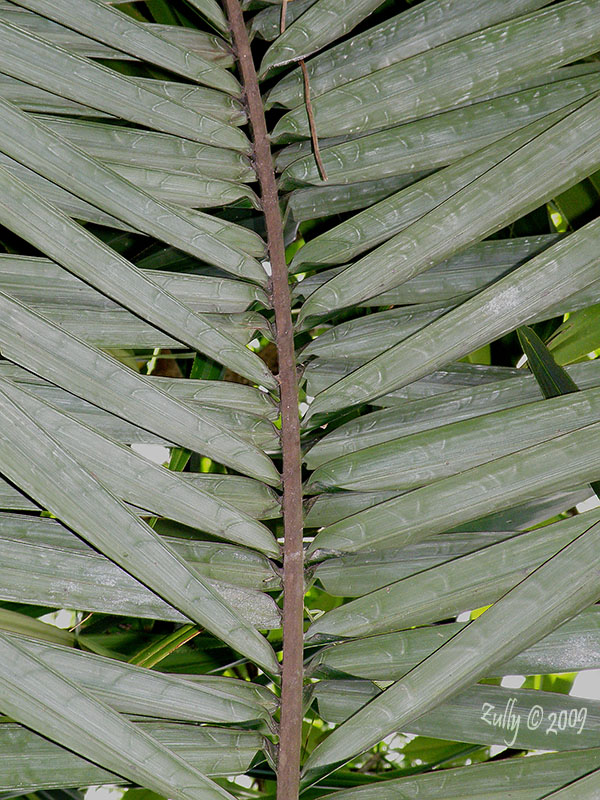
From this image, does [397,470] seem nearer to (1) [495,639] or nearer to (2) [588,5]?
(1) [495,639]

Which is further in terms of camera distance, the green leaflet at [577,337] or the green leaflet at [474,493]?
the green leaflet at [577,337]

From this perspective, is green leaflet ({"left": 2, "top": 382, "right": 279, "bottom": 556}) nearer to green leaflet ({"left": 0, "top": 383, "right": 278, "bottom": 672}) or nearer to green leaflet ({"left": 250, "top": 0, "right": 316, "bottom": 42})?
green leaflet ({"left": 0, "top": 383, "right": 278, "bottom": 672})

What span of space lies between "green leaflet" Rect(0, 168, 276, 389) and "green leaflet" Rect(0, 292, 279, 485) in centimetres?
4

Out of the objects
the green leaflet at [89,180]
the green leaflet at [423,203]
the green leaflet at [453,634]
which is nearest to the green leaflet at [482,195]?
the green leaflet at [423,203]

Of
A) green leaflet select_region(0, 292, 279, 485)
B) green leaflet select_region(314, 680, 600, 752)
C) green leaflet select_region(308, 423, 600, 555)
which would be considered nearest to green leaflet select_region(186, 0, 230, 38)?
green leaflet select_region(0, 292, 279, 485)

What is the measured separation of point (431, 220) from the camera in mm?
420

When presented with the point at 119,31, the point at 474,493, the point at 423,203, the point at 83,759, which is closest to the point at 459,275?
the point at 423,203

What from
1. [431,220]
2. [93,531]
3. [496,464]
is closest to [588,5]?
[431,220]

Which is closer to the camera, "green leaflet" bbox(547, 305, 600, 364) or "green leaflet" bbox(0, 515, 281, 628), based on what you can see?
"green leaflet" bbox(0, 515, 281, 628)

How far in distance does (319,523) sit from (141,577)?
133 millimetres

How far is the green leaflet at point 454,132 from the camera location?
0.45 m

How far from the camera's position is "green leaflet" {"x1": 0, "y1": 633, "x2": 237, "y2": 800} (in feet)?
1.18

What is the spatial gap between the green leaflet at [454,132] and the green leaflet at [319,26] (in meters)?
0.07

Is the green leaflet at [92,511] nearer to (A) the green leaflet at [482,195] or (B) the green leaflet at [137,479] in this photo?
(B) the green leaflet at [137,479]
